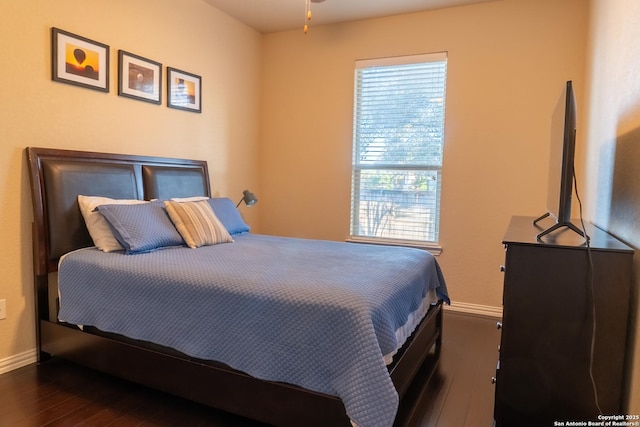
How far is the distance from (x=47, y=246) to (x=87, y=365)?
0.76 m

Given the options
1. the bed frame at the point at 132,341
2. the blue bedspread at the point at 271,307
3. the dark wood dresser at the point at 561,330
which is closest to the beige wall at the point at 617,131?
the dark wood dresser at the point at 561,330

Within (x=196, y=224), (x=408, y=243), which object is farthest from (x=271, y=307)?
(x=408, y=243)

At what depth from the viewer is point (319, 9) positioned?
149 inches

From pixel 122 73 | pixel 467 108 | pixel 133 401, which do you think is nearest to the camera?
pixel 133 401

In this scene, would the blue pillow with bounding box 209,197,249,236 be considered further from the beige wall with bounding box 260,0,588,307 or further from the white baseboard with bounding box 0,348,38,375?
the white baseboard with bounding box 0,348,38,375

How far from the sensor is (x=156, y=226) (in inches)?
105

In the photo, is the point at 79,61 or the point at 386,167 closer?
the point at 79,61

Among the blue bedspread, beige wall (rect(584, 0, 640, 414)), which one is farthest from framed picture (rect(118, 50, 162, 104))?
beige wall (rect(584, 0, 640, 414))

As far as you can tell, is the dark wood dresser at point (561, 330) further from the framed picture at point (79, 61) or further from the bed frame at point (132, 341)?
the framed picture at point (79, 61)

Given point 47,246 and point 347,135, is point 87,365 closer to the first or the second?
point 47,246

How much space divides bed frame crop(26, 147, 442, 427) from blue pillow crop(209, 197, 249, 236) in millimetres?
324

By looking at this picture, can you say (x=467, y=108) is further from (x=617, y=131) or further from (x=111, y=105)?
(x=111, y=105)

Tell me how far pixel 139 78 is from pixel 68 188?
107cm

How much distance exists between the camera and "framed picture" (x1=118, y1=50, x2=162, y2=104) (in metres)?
2.99
